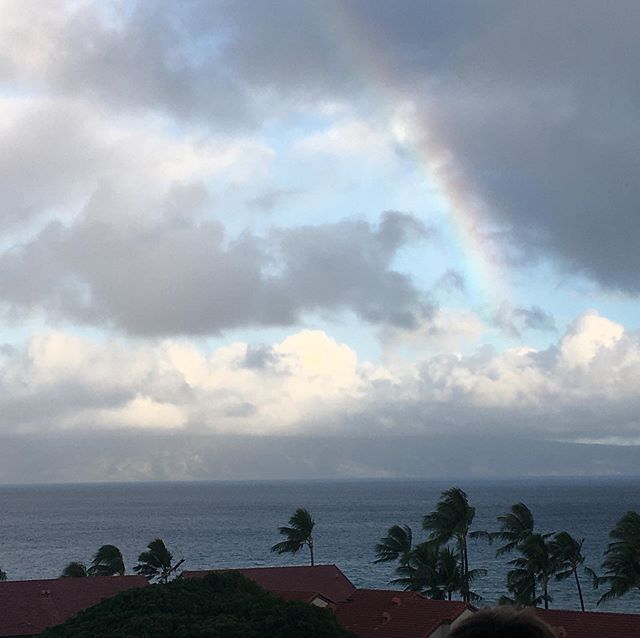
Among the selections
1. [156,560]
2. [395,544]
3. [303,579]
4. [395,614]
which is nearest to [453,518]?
[395,544]

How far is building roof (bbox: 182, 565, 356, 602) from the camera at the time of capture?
57281mm

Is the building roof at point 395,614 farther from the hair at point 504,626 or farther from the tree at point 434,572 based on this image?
the hair at point 504,626

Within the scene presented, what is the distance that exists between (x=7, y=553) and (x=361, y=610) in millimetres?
119961

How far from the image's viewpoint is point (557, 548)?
53.0 meters

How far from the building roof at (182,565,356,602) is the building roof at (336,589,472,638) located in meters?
9.71

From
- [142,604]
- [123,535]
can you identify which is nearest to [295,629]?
[142,604]

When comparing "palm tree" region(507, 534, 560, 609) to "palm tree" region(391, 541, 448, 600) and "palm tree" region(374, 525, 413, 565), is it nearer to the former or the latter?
"palm tree" region(391, 541, 448, 600)

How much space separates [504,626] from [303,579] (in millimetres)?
57865

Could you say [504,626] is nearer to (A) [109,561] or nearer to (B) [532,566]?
(B) [532,566]

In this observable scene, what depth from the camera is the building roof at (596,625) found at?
129 ft

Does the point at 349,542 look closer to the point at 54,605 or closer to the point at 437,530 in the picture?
the point at 437,530

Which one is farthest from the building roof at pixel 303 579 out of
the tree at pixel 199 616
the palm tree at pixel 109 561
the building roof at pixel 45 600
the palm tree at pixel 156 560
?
the tree at pixel 199 616

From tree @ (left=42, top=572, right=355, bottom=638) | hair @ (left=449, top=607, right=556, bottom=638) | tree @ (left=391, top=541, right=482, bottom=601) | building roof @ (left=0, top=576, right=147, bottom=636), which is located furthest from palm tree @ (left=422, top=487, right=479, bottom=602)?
hair @ (left=449, top=607, right=556, bottom=638)

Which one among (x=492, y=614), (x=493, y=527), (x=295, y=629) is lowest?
(x=493, y=527)
